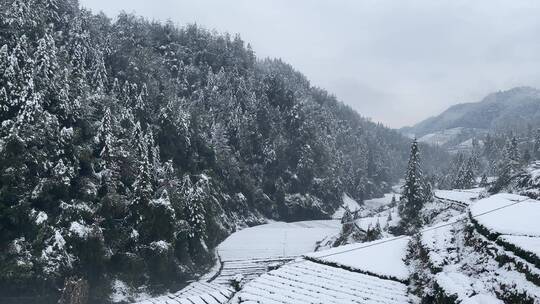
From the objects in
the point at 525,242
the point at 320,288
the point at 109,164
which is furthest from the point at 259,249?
the point at 525,242

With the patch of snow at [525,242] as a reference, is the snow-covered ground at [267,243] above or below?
below

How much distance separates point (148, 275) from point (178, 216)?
598 centimetres

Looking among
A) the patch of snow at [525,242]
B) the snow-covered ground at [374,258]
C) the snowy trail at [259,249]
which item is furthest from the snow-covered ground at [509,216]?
the snowy trail at [259,249]

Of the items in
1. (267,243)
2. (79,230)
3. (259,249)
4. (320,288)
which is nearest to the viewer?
(320,288)

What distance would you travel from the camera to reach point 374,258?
56.2 ft

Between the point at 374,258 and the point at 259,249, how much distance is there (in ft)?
99.3

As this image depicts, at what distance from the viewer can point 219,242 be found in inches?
1943

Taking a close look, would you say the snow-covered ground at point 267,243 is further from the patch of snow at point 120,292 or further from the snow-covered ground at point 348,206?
the snow-covered ground at point 348,206

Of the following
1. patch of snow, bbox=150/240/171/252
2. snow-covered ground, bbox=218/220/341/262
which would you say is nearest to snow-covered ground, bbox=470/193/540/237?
patch of snow, bbox=150/240/171/252

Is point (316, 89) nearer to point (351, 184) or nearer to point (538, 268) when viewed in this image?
point (351, 184)

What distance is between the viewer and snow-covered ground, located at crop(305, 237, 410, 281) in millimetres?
15659

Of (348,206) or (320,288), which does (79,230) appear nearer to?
(320,288)

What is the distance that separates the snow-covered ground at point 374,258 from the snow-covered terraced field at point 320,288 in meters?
0.41

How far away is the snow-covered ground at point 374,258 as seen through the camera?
15659mm
